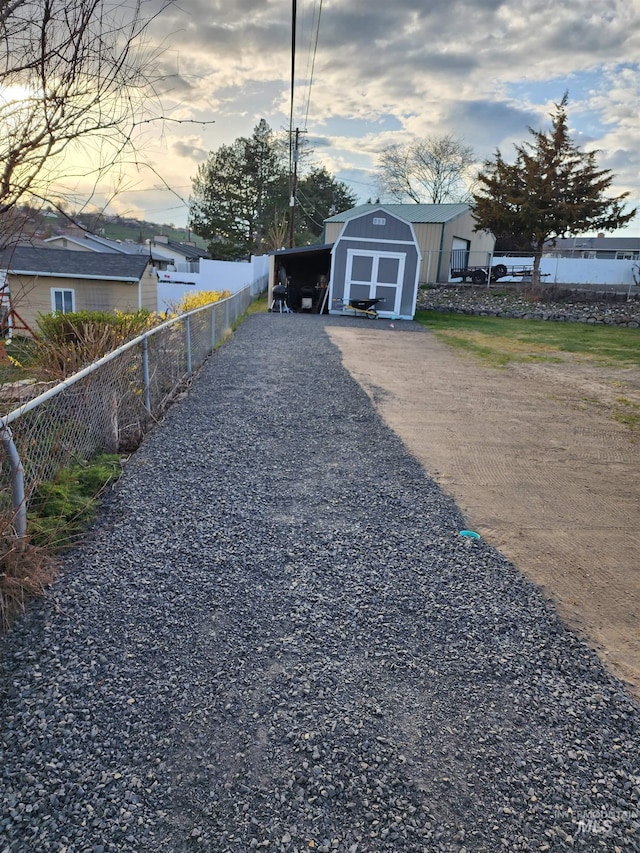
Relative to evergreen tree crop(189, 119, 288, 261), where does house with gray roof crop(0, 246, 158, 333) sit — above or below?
below

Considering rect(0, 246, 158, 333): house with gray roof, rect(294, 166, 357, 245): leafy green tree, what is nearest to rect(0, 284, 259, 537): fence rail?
rect(0, 246, 158, 333): house with gray roof

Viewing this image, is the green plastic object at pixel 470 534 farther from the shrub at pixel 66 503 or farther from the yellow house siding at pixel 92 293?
the yellow house siding at pixel 92 293

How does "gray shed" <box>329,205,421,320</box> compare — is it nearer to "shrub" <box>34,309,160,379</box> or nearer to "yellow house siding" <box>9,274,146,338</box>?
"yellow house siding" <box>9,274,146,338</box>

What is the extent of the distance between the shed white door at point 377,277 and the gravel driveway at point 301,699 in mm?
17925

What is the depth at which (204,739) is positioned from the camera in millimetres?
2162

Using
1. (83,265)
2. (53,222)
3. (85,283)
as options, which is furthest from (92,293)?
(53,222)

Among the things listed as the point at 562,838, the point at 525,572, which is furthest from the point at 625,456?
the point at 562,838

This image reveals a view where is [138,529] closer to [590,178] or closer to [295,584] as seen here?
[295,584]

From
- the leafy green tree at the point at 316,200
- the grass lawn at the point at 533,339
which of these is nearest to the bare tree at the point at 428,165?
the leafy green tree at the point at 316,200

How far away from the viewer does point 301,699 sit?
7.86ft

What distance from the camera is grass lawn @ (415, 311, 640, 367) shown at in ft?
43.8

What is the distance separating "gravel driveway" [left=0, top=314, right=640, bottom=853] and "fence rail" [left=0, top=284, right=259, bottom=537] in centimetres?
61

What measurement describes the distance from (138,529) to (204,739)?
1.95 meters

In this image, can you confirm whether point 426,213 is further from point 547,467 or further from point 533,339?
point 547,467
